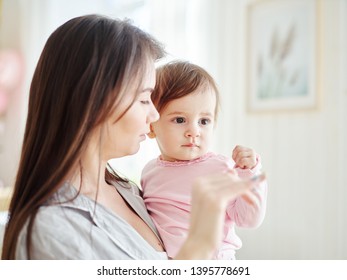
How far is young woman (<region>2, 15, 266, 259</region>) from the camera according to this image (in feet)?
2.72

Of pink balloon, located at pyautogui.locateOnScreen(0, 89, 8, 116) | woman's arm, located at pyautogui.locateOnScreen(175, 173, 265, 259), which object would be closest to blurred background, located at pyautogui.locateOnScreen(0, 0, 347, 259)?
pink balloon, located at pyautogui.locateOnScreen(0, 89, 8, 116)

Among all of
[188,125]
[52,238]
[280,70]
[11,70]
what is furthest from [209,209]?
[11,70]

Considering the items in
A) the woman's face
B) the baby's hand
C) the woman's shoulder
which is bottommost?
the woman's shoulder

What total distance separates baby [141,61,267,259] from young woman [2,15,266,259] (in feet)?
0.44

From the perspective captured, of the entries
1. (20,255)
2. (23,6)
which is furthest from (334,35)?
(23,6)

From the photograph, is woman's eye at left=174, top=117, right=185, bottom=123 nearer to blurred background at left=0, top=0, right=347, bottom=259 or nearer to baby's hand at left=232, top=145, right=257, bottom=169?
baby's hand at left=232, top=145, right=257, bottom=169

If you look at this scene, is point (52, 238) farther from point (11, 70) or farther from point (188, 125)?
point (11, 70)

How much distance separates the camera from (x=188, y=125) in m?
1.09

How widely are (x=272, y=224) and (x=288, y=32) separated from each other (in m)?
1.21

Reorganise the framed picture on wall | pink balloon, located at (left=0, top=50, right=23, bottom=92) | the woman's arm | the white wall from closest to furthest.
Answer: the woman's arm, the white wall, the framed picture on wall, pink balloon, located at (left=0, top=50, right=23, bottom=92)

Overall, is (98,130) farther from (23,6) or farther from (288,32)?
(23,6)

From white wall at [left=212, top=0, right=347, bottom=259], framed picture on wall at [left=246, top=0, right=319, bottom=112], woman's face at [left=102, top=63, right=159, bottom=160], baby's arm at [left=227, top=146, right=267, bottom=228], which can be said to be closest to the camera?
woman's face at [left=102, top=63, right=159, bottom=160]

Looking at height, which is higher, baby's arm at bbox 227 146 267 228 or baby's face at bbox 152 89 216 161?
baby's face at bbox 152 89 216 161

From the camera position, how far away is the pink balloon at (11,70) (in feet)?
13.1
